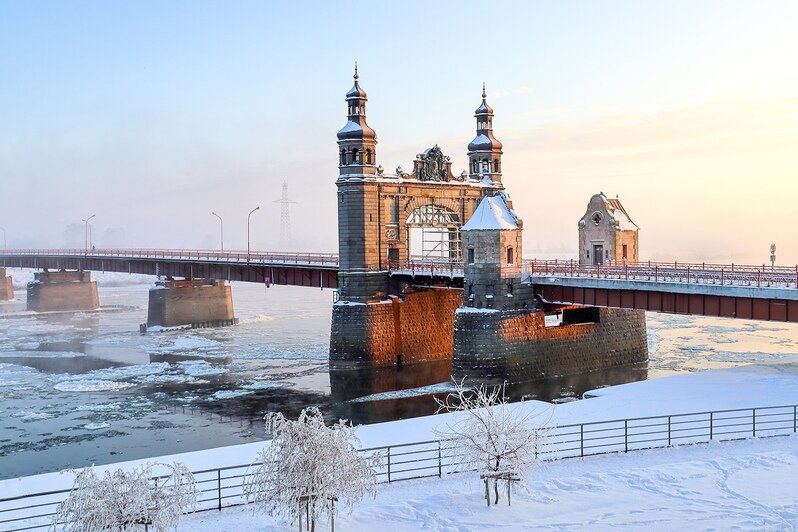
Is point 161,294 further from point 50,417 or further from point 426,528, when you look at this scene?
point 426,528

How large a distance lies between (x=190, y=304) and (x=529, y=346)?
146 feet

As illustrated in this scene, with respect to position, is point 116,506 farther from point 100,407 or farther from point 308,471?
point 100,407

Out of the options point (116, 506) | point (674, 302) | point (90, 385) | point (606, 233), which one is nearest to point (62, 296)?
point (90, 385)

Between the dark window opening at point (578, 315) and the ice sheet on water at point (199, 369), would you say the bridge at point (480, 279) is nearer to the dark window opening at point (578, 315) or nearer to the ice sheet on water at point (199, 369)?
the dark window opening at point (578, 315)

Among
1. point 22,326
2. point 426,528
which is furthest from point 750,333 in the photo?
point 22,326

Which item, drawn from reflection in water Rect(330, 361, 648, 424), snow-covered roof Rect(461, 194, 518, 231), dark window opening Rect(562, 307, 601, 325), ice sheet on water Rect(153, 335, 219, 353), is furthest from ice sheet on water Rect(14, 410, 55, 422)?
dark window opening Rect(562, 307, 601, 325)

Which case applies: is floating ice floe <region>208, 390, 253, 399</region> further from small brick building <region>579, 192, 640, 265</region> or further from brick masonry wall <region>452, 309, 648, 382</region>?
small brick building <region>579, 192, 640, 265</region>

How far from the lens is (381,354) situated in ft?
183

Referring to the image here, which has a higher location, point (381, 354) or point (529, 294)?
point (529, 294)

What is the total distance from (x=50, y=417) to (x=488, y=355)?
23.4 meters

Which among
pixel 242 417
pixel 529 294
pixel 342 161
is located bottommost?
pixel 242 417

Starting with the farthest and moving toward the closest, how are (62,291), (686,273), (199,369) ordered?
(62,291) < (199,369) < (686,273)

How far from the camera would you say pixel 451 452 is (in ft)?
83.2

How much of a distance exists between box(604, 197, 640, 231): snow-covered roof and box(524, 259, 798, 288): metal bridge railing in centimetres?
686
